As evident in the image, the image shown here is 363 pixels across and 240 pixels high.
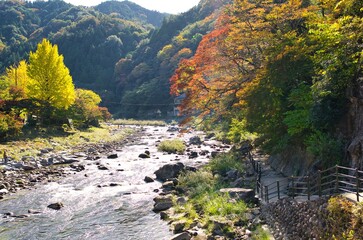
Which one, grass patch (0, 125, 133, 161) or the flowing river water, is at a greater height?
grass patch (0, 125, 133, 161)

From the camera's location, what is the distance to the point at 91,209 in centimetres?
1803

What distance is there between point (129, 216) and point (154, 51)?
137 meters

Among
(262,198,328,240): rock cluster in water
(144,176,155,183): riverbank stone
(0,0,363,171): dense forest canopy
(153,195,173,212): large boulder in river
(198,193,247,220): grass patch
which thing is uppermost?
(0,0,363,171): dense forest canopy

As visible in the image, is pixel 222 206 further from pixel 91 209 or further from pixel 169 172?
pixel 169 172

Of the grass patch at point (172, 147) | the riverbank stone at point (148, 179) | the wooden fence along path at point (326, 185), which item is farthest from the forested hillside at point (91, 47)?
the wooden fence along path at point (326, 185)

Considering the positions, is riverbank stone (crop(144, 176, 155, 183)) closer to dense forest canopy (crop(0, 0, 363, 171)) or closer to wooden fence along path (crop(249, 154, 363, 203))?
dense forest canopy (crop(0, 0, 363, 171))

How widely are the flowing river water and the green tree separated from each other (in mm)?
19292

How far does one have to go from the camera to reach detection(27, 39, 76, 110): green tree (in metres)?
42.4

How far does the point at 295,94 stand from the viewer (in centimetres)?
1734

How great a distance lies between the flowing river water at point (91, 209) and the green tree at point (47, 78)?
63.3ft

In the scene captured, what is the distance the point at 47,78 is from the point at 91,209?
29982mm

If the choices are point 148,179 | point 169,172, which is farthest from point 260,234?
point 148,179

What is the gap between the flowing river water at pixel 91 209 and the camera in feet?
47.9

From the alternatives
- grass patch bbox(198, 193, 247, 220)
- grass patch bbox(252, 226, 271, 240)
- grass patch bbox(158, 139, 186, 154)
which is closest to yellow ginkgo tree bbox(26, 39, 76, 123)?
grass patch bbox(158, 139, 186, 154)
